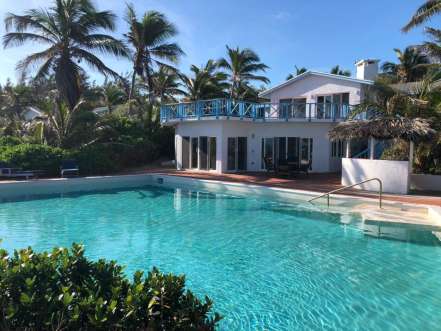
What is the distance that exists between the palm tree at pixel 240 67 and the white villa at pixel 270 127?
9.91 metres

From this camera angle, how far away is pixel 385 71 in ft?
124

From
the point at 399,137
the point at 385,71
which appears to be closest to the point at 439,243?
the point at 399,137

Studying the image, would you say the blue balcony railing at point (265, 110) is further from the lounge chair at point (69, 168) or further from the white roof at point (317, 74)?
the lounge chair at point (69, 168)

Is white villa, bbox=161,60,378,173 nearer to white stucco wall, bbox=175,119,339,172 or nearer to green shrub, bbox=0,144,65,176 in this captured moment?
white stucco wall, bbox=175,119,339,172

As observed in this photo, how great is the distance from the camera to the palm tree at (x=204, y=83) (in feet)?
97.0

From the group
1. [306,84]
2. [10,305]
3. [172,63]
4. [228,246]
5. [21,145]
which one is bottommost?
[228,246]

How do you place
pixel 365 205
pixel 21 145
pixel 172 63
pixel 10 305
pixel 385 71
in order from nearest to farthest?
pixel 10 305 → pixel 365 205 → pixel 21 145 → pixel 172 63 → pixel 385 71

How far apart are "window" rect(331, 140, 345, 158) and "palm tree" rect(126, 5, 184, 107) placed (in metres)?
14.3

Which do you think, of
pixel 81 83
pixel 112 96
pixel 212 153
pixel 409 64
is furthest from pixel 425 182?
pixel 112 96

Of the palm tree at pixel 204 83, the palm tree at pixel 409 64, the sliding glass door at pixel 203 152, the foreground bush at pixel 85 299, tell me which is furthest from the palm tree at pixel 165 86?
the foreground bush at pixel 85 299

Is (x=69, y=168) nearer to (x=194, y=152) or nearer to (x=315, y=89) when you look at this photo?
(x=194, y=152)

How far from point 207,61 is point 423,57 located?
20.0 m

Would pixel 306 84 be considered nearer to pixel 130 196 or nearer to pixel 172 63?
pixel 172 63

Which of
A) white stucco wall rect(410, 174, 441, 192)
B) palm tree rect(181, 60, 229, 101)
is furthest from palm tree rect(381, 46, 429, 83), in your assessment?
white stucco wall rect(410, 174, 441, 192)
